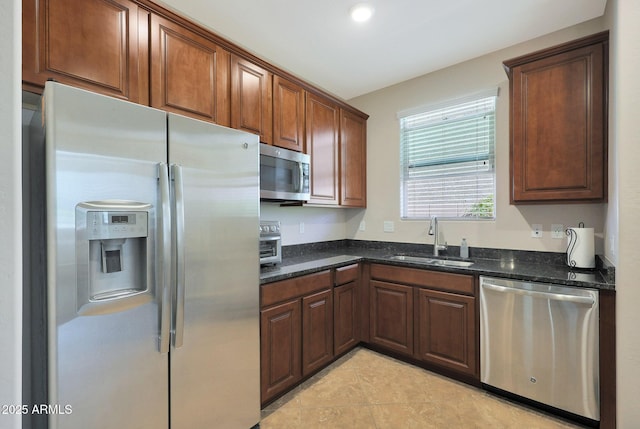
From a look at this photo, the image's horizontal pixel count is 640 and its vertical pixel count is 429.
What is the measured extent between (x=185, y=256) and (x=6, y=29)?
3.29ft

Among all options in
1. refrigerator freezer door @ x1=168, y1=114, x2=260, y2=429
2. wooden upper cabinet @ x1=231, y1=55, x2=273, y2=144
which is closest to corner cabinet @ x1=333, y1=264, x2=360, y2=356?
refrigerator freezer door @ x1=168, y1=114, x2=260, y2=429

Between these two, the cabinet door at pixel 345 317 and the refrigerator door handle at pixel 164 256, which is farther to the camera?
the cabinet door at pixel 345 317

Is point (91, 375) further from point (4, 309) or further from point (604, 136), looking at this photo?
point (604, 136)

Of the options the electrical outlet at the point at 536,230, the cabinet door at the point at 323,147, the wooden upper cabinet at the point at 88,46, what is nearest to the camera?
the wooden upper cabinet at the point at 88,46

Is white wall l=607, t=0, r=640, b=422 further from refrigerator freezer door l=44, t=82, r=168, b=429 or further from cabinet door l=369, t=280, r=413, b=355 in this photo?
refrigerator freezer door l=44, t=82, r=168, b=429

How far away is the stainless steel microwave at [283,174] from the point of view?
88.2 inches

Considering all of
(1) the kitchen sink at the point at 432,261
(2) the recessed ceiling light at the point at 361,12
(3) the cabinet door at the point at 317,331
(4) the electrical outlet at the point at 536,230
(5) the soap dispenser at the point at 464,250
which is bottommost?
(3) the cabinet door at the point at 317,331

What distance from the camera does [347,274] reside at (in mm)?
2688

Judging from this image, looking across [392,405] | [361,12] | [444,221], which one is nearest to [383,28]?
[361,12]

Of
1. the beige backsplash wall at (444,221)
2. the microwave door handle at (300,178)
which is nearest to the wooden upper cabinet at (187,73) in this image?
the microwave door handle at (300,178)

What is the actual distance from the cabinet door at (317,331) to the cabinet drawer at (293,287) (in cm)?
7

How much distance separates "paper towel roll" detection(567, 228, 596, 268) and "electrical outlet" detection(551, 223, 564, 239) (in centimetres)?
25

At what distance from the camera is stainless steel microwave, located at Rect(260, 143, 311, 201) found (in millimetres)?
2240

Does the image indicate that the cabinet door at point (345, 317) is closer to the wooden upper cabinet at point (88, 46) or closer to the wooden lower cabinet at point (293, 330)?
the wooden lower cabinet at point (293, 330)
